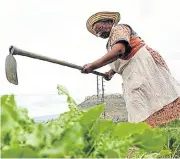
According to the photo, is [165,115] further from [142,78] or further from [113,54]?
[113,54]

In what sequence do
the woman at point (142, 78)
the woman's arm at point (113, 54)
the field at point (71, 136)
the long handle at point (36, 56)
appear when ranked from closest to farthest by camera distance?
1. the field at point (71, 136)
2. the long handle at point (36, 56)
3. the woman's arm at point (113, 54)
4. the woman at point (142, 78)

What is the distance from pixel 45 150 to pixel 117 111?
17.9 meters

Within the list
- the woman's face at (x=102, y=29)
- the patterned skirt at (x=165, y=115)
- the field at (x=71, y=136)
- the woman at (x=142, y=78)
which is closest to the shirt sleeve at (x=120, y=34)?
the woman at (x=142, y=78)

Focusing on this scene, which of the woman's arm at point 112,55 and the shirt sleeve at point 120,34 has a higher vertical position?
the shirt sleeve at point 120,34

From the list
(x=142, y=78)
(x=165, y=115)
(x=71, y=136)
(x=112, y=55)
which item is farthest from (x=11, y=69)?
(x=71, y=136)

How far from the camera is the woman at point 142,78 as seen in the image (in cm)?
375

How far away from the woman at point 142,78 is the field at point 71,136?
277 cm

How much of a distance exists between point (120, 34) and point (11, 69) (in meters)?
0.82

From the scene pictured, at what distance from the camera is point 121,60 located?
3812mm

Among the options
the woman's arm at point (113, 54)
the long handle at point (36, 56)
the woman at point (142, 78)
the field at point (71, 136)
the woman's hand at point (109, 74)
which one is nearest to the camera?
the field at point (71, 136)

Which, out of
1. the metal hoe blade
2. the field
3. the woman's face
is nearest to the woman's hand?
the woman's face

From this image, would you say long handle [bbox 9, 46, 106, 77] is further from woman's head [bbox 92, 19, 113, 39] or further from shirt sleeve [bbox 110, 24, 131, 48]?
shirt sleeve [bbox 110, 24, 131, 48]

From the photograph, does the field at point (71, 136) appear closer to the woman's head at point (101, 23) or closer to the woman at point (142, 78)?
the woman at point (142, 78)

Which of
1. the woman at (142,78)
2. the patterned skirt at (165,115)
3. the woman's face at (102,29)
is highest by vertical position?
the woman's face at (102,29)
